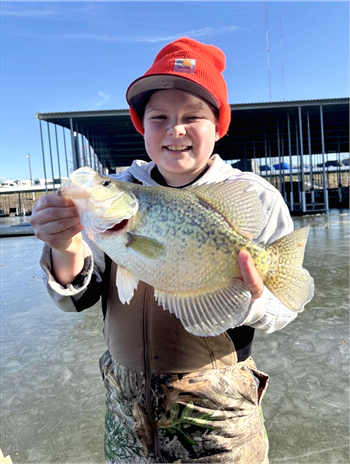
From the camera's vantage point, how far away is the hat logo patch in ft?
5.29

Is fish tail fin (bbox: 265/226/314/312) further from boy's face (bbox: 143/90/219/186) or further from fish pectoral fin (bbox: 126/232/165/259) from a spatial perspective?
boy's face (bbox: 143/90/219/186)

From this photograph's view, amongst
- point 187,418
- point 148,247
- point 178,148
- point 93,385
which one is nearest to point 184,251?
point 148,247

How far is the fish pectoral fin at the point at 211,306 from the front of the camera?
1231 mm

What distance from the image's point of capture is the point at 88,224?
1260mm

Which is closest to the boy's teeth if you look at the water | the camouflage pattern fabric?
the camouflage pattern fabric

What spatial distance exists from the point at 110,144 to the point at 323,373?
891 inches

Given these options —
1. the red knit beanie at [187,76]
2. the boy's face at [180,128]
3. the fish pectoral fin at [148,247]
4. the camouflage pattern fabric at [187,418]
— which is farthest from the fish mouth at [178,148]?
the camouflage pattern fabric at [187,418]

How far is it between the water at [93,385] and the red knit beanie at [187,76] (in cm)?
190

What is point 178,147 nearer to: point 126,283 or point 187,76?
point 187,76

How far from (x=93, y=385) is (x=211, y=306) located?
1.94 m

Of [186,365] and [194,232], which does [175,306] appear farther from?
[186,365]

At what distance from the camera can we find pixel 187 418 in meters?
1.42

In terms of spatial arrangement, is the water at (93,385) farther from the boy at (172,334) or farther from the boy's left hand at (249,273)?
the boy's left hand at (249,273)

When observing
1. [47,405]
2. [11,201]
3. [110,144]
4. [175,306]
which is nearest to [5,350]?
[47,405]
